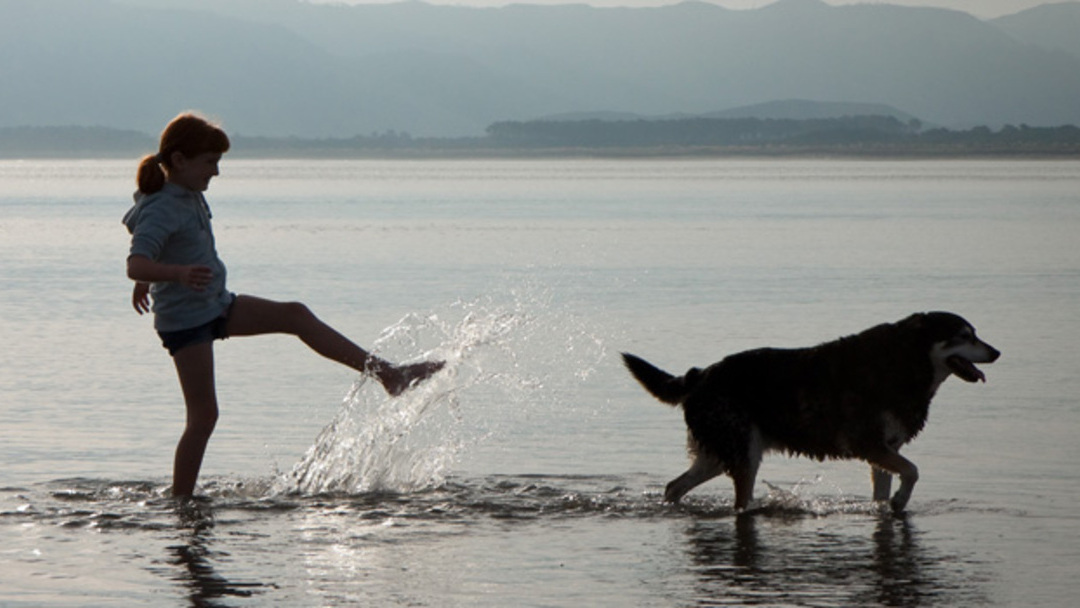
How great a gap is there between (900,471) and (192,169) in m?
3.86

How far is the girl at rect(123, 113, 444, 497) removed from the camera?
26.4 ft

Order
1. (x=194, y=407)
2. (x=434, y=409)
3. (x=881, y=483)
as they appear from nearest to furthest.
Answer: (x=194, y=407), (x=881, y=483), (x=434, y=409)

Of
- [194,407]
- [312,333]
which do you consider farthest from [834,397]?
[194,407]

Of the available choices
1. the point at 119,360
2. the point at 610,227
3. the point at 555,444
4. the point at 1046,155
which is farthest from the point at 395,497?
the point at 1046,155

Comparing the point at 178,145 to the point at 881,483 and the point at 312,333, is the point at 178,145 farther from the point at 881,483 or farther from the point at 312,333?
the point at 881,483

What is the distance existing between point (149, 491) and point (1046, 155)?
141m

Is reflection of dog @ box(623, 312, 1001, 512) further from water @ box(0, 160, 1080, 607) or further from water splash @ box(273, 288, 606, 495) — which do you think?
water splash @ box(273, 288, 606, 495)

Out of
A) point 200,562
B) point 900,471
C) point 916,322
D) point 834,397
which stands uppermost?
point 916,322

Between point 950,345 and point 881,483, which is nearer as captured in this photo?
point 950,345

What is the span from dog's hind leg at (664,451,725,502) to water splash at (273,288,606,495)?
1.22 m

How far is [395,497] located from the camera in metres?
9.46

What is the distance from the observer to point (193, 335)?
8305mm

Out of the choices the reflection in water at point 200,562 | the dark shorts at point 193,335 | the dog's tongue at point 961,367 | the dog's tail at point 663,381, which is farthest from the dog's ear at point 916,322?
the reflection in water at point 200,562

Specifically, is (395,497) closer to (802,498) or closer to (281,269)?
(802,498)
